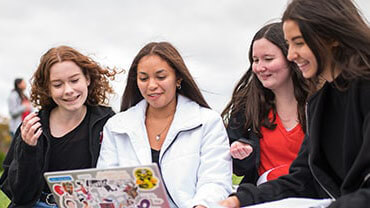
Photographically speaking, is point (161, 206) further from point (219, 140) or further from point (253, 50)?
point (253, 50)

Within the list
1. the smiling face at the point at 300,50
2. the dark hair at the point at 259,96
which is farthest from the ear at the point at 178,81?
the smiling face at the point at 300,50

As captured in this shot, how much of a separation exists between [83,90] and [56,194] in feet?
3.94

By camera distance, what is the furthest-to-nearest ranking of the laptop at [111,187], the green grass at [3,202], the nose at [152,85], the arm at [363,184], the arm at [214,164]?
the green grass at [3,202] → the nose at [152,85] → the arm at [214,164] → the laptop at [111,187] → the arm at [363,184]

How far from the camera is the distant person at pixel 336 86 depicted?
7.41 feet

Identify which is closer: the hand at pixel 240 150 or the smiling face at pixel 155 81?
the hand at pixel 240 150

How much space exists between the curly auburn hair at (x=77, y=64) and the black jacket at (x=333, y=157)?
1.71 metres

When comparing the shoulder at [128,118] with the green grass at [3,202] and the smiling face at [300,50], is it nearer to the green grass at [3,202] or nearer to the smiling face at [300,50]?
the smiling face at [300,50]

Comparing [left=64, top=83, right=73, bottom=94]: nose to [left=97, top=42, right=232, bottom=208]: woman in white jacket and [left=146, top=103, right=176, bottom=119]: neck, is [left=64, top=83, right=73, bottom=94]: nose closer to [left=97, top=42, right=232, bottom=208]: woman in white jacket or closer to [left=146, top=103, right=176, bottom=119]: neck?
[left=97, top=42, right=232, bottom=208]: woman in white jacket

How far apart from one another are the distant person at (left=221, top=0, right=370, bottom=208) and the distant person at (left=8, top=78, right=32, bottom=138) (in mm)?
8975

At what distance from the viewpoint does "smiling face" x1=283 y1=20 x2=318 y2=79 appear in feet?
7.70

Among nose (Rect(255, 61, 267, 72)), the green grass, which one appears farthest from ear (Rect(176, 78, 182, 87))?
the green grass

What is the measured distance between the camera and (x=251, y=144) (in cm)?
344

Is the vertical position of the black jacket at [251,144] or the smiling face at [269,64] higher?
the smiling face at [269,64]

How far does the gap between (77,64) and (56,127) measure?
1.54 ft
